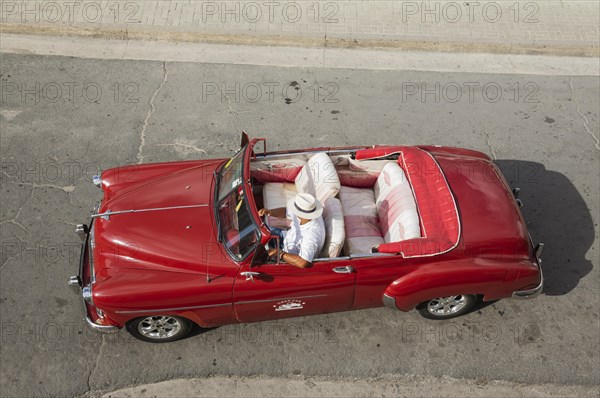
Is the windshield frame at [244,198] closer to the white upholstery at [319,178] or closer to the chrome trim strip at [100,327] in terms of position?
the white upholstery at [319,178]

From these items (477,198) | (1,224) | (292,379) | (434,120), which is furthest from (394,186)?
(1,224)

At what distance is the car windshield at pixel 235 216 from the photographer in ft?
17.4

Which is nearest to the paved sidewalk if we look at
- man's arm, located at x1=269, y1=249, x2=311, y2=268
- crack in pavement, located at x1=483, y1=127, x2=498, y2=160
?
crack in pavement, located at x1=483, y1=127, x2=498, y2=160

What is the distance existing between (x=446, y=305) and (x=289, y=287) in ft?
5.98

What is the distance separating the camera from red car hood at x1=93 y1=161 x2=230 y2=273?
5410 mm

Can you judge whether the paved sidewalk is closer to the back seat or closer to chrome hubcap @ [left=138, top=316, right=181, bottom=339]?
the back seat

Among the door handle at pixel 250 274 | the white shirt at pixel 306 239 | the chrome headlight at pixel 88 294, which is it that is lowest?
the chrome headlight at pixel 88 294

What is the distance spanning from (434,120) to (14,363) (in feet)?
21.9

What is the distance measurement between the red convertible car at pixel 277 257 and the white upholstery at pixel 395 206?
14mm

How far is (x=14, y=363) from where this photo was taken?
5680mm

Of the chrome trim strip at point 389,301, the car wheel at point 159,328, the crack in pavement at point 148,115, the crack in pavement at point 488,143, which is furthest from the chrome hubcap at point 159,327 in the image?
the crack in pavement at point 488,143

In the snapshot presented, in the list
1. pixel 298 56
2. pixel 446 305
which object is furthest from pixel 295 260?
pixel 298 56

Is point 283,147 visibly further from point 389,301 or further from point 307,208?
point 389,301

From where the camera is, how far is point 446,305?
19.8 feet
